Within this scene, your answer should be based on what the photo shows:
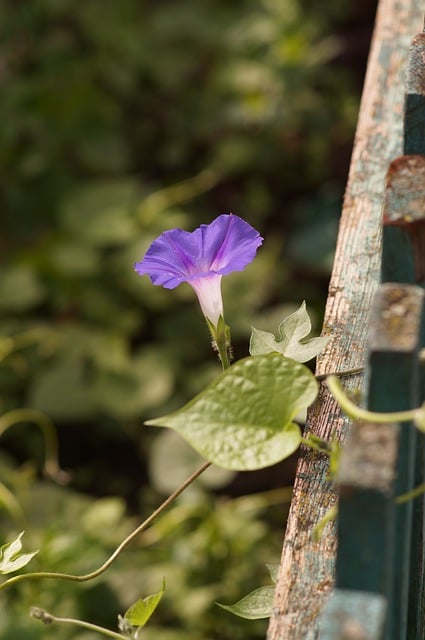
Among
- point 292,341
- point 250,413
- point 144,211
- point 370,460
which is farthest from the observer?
point 144,211

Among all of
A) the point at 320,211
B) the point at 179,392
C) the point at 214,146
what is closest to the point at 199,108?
the point at 214,146

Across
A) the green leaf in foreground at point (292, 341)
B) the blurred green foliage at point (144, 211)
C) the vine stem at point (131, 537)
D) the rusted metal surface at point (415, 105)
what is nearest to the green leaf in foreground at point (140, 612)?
the vine stem at point (131, 537)

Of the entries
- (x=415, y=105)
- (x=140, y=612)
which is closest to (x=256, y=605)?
(x=140, y=612)

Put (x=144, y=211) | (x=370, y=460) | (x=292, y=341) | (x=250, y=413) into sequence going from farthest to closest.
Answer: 1. (x=144, y=211)
2. (x=292, y=341)
3. (x=250, y=413)
4. (x=370, y=460)

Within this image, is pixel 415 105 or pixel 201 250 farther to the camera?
pixel 201 250

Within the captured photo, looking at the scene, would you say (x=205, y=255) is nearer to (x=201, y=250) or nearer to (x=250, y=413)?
(x=201, y=250)

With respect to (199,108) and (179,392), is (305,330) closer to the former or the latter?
(179,392)

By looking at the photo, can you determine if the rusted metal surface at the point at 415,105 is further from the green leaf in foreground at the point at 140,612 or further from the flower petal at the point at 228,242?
the green leaf in foreground at the point at 140,612
